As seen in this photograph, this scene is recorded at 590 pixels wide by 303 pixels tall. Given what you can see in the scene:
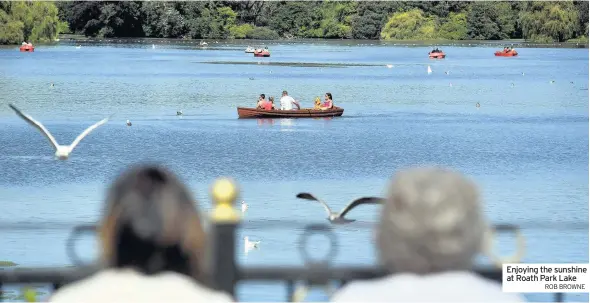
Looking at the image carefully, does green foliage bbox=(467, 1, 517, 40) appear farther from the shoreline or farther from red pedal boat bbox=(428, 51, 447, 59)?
the shoreline

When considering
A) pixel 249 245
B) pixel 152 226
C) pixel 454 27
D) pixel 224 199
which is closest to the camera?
pixel 152 226

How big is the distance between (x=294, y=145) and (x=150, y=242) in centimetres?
4531

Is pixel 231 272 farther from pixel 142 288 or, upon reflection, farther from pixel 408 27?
pixel 408 27

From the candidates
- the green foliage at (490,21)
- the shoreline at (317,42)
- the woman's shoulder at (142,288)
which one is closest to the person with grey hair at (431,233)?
the woman's shoulder at (142,288)

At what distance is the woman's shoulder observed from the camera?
309 cm

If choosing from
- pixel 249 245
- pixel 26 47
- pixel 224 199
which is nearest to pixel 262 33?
pixel 26 47

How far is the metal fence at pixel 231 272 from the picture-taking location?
489 cm

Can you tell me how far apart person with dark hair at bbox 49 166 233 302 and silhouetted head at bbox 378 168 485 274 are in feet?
1.47

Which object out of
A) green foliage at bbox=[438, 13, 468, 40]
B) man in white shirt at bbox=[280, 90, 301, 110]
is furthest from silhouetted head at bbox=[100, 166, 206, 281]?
green foliage at bbox=[438, 13, 468, 40]

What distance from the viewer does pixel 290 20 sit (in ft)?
486

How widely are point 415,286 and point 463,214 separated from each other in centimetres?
24

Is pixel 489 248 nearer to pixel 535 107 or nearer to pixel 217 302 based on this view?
pixel 217 302

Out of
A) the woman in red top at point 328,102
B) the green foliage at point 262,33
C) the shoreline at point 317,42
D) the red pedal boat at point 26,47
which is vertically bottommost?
the shoreline at point 317,42

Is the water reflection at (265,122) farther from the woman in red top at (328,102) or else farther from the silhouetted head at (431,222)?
the silhouetted head at (431,222)
